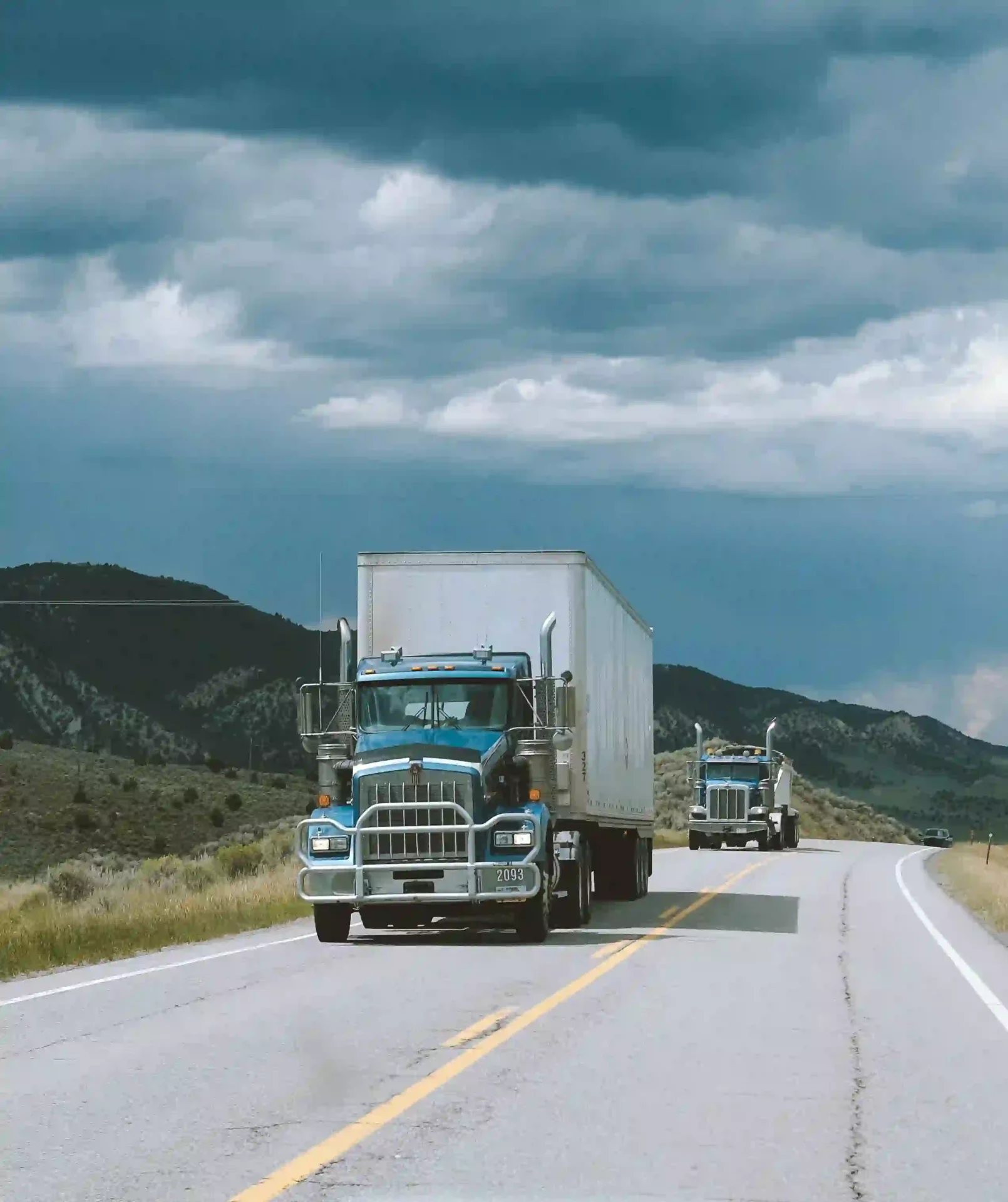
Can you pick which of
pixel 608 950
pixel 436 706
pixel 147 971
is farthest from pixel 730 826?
pixel 147 971

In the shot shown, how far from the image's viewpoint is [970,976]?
18656 mm

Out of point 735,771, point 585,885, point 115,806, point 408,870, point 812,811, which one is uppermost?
point 735,771

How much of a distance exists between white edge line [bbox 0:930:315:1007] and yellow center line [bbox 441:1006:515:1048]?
3.96 m

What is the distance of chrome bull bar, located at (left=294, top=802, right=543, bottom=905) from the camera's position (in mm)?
21594

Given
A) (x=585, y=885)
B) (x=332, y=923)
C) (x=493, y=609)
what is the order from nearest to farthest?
(x=332, y=923), (x=493, y=609), (x=585, y=885)

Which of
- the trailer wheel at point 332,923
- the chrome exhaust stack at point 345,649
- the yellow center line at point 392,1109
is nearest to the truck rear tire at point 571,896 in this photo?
the trailer wheel at point 332,923

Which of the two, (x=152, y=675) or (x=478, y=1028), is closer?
(x=478, y=1028)

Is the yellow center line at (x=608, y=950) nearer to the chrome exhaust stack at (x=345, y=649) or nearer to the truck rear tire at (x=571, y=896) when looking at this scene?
the truck rear tire at (x=571, y=896)

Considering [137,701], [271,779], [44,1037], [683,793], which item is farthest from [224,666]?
[44,1037]

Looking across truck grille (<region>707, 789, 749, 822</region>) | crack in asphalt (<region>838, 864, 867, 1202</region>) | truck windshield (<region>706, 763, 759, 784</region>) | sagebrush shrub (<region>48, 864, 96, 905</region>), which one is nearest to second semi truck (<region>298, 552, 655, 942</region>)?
crack in asphalt (<region>838, 864, 867, 1202</region>)

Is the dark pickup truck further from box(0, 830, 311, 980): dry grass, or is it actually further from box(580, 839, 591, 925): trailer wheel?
box(580, 839, 591, 925): trailer wheel

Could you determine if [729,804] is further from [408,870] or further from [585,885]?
[408,870]

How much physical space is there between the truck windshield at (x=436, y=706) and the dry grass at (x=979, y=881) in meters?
8.48

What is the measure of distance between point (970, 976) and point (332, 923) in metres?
7.51
